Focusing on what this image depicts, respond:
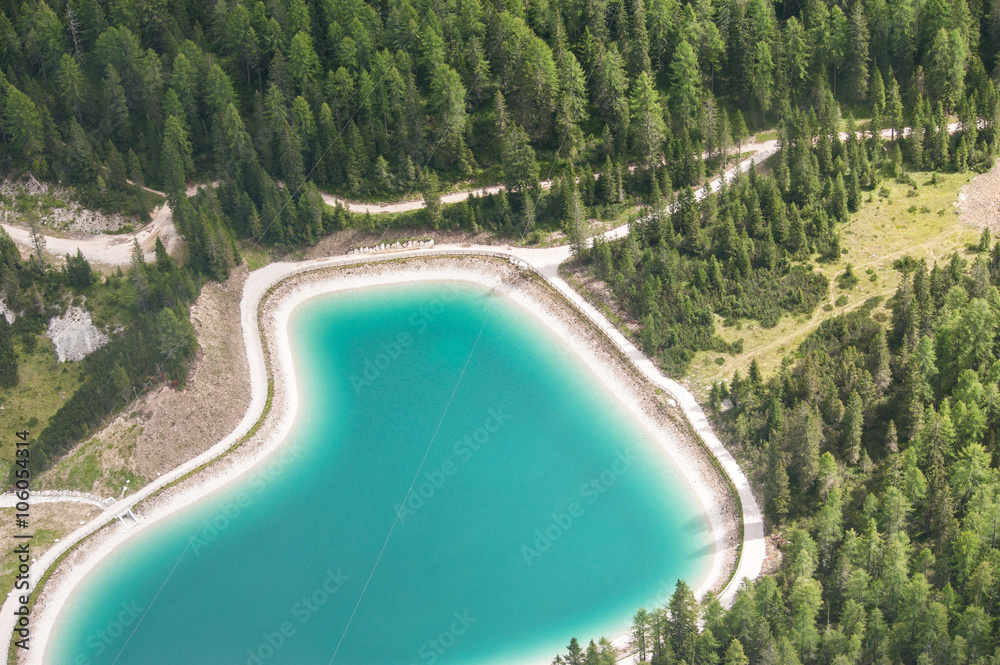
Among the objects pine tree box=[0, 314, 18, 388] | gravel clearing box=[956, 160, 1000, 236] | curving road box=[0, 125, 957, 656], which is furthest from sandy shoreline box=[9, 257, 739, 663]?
gravel clearing box=[956, 160, 1000, 236]

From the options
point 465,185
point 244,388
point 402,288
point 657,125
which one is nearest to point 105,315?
point 244,388

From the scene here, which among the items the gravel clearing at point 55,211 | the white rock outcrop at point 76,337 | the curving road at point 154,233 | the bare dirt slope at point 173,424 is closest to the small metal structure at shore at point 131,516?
the bare dirt slope at point 173,424

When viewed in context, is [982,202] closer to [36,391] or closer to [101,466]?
[101,466]

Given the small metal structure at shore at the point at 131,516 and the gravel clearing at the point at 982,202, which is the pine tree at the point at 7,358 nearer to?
the small metal structure at shore at the point at 131,516

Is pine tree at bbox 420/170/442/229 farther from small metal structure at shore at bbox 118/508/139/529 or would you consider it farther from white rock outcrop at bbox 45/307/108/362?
small metal structure at shore at bbox 118/508/139/529

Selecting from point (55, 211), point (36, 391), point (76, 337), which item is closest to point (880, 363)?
point (76, 337)

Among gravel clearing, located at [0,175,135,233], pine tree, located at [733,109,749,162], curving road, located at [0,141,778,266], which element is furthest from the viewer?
pine tree, located at [733,109,749,162]

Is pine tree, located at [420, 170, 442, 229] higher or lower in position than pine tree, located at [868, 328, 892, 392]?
higher

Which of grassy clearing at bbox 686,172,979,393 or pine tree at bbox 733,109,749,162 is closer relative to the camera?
grassy clearing at bbox 686,172,979,393
